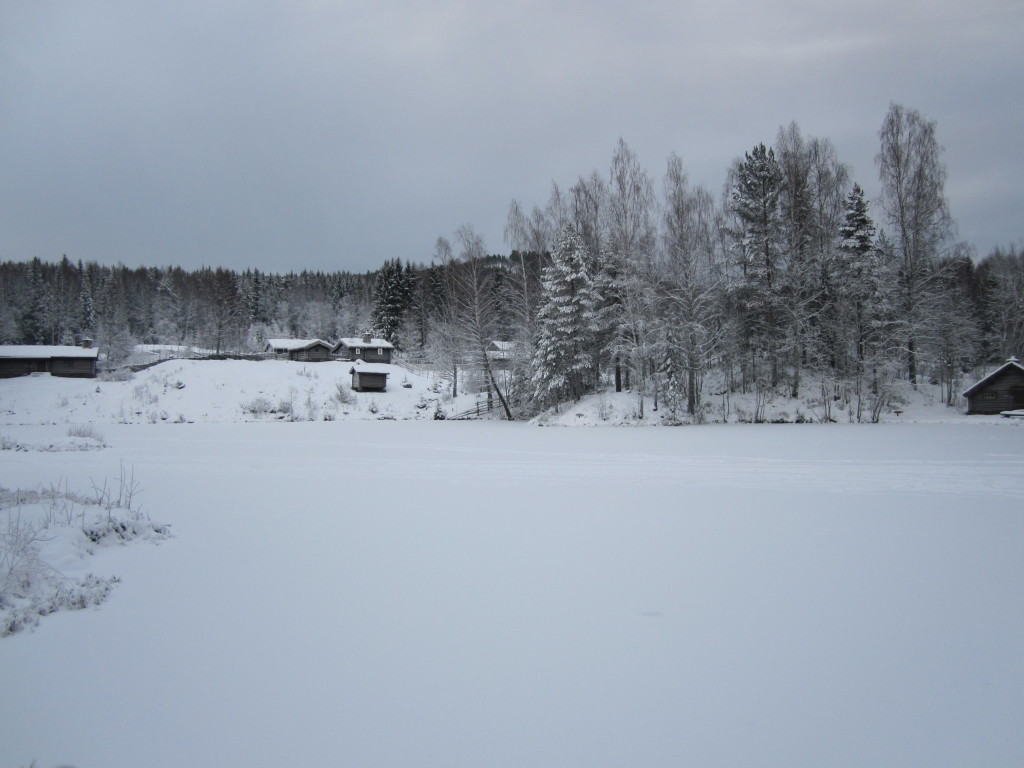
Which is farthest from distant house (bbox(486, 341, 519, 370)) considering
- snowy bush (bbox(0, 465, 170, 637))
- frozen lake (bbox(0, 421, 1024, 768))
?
snowy bush (bbox(0, 465, 170, 637))

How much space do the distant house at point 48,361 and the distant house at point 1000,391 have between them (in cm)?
7374

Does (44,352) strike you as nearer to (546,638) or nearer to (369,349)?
(369,349)

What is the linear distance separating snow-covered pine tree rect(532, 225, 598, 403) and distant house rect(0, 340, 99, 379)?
49188 millimetres

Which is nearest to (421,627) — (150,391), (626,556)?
(626,556)

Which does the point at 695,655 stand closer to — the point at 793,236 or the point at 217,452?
the point at 217,452

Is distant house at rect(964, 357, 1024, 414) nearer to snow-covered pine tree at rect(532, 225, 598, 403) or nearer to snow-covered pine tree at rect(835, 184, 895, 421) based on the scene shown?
snow-covered pine tree at rect(835, 184, 895, 421)

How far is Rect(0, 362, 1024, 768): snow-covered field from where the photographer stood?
3191mm

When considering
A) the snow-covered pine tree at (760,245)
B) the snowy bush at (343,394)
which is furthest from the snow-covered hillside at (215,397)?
the snow-covered pine tree at (760,245)

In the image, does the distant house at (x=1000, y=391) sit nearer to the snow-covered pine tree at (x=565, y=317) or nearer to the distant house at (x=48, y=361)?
the snow-covered pine tree at (x=565, y=317)

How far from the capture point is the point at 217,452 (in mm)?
18094

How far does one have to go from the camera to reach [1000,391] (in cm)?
2905

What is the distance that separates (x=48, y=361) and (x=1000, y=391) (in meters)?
79.1

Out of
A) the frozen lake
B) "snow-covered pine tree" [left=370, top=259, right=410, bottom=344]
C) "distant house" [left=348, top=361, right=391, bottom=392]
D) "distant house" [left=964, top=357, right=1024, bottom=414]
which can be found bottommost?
the frozen lake

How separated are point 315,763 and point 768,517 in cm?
772
